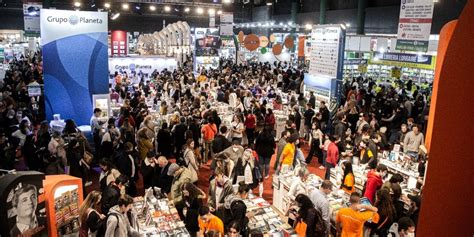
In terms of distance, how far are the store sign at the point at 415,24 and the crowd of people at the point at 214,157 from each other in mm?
1958

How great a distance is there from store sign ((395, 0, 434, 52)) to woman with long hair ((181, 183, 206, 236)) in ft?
21.6

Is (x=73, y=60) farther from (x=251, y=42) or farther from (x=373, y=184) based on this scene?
(x=251, y=42)

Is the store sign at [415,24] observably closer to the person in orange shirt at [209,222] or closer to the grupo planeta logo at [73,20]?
the person in orange shirt at [209,222]

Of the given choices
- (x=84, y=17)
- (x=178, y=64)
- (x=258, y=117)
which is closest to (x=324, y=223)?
(x=258, y=117)

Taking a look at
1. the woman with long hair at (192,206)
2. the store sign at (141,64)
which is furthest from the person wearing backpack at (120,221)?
the store sign at (141,64)

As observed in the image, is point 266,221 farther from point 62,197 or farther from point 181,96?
point 181,96

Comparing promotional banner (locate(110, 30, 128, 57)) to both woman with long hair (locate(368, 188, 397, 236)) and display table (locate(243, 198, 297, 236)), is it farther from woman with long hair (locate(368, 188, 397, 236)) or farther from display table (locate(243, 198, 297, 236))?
woman with long hair (locate(368, 188, 397, 236))

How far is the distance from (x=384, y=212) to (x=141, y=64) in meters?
16.7

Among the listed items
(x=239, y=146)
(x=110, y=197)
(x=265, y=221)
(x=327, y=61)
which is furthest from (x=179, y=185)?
(x=327, y=61)

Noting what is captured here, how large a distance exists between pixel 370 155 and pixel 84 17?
25.4 ft

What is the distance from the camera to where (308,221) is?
4.86 metres

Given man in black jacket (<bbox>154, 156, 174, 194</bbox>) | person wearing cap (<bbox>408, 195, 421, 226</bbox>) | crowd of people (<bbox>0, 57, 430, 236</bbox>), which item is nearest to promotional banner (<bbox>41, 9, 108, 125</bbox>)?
crowd of people (<bbox>0, 57, 430, 236</bbox>)

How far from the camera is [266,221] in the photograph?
5.45 metres

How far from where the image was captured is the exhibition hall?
10.8 ft
